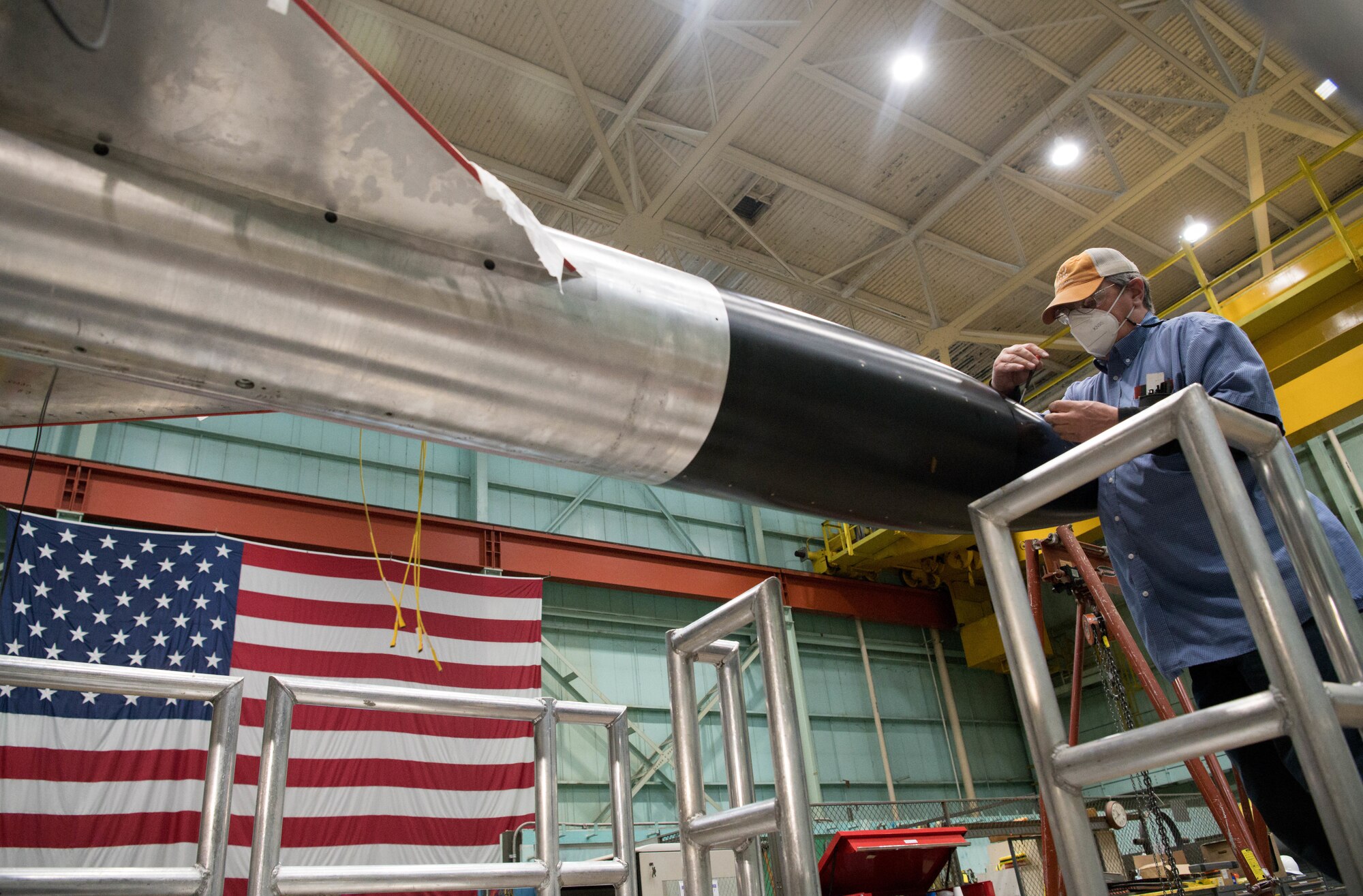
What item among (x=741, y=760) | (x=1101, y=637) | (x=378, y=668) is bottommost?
(x=741, y=760)

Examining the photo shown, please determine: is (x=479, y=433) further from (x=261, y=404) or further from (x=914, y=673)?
(x=914, y=673)

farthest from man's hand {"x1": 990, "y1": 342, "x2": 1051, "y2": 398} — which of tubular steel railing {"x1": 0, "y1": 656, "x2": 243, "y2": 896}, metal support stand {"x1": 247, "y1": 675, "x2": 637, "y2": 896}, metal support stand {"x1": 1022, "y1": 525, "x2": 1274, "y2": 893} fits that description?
metal support stand {"x1": 1022, "y1": 525, "x2": 1274, "y2": 893}

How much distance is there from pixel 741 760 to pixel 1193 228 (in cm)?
1315

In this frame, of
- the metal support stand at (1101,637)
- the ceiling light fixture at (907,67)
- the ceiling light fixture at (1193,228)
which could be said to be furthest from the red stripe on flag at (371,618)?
the ceiling light fixture at (1193,228)

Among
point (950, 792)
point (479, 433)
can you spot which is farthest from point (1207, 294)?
point (479, 433)

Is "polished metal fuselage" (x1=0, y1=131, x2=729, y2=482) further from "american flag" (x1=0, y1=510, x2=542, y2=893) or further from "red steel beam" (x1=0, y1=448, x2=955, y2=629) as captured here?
"red steel beam" (x1=0, y1=448, x2=955, y2=629)

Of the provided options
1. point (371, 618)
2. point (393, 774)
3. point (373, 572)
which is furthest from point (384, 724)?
point (373, 572)

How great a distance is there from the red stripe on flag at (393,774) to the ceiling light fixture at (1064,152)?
9351 millimetres

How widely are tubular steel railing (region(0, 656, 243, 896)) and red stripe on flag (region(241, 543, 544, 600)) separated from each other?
7.11m

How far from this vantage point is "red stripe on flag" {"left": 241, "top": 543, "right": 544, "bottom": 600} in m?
8.84

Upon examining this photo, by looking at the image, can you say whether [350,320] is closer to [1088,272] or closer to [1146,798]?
[1088,272]

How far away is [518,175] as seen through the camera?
1052 cm

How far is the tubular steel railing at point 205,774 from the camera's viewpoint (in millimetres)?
1532

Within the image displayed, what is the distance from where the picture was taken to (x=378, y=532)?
1029 cm
